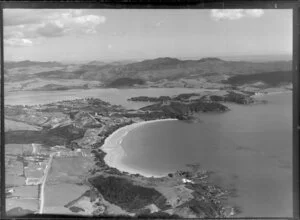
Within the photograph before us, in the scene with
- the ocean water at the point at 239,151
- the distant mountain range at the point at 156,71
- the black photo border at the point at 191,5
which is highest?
the black photo border at the point at 191,5

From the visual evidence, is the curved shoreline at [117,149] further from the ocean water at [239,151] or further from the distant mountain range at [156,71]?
the distant mountain range at [156,71]

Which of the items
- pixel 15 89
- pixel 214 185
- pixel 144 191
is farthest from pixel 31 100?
pixel 214 185

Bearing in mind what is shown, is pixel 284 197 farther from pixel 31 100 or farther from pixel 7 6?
pixel 7 6

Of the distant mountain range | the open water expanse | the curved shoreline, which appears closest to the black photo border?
the open water expanse

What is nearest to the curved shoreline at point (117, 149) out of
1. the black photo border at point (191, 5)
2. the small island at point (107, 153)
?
the small island at point (107, 153)

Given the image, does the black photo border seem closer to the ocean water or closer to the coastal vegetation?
the ocean water

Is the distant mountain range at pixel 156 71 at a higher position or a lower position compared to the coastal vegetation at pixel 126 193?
higher

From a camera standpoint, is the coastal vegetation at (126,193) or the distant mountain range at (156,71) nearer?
the coastal vegetation at (126,193)
